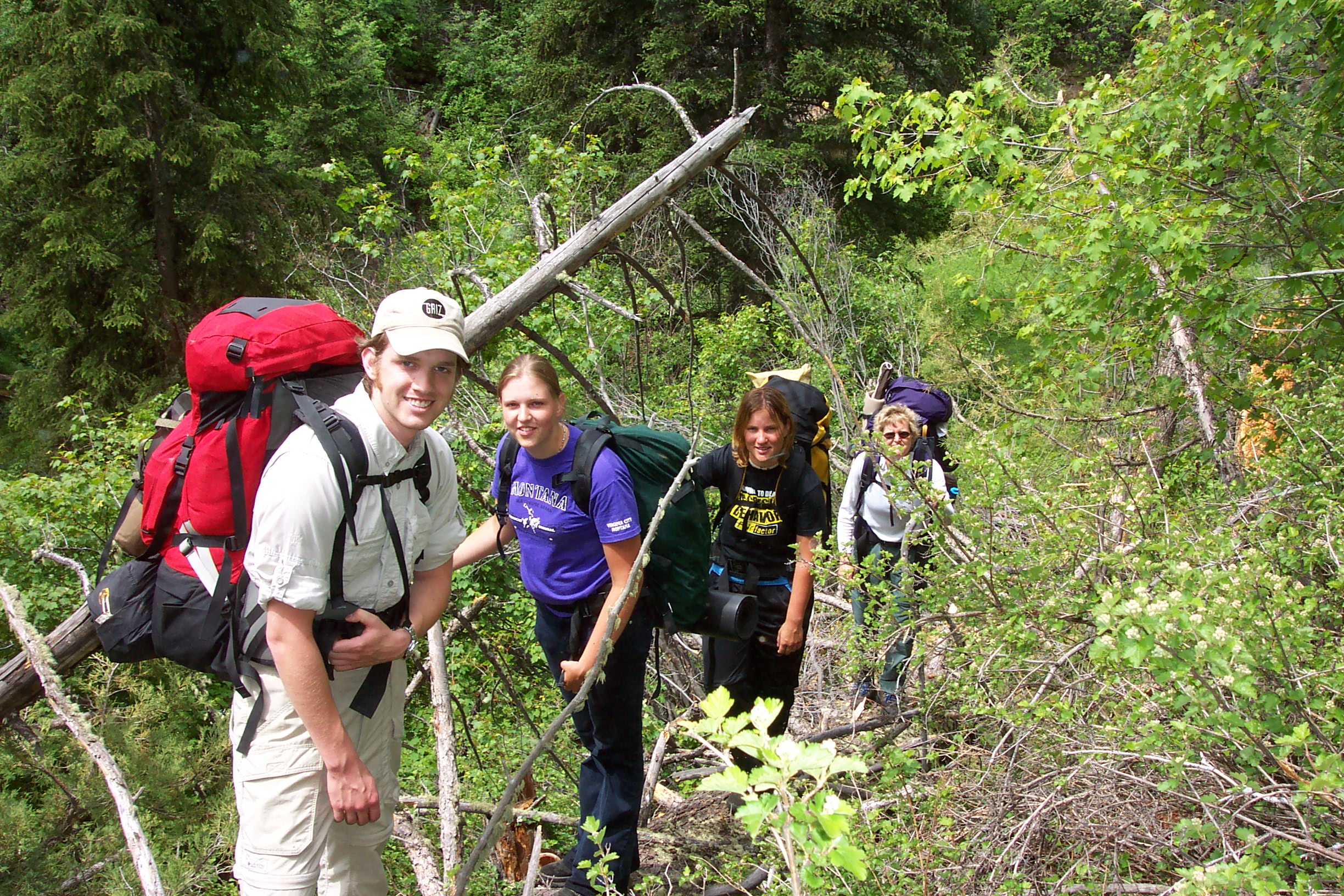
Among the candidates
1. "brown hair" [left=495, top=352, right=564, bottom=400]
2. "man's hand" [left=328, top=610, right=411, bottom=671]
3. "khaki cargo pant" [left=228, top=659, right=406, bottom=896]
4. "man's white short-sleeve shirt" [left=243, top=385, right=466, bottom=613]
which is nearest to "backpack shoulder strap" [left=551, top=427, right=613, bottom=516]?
"brown hair" [left=495, top=352, right=564, bottom=400]

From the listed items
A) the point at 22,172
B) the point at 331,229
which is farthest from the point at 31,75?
the point at 331,229

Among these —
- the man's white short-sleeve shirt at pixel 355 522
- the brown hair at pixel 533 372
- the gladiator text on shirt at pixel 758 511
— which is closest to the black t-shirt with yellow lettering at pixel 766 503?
the gladiator text on shirt at pixel 758 511

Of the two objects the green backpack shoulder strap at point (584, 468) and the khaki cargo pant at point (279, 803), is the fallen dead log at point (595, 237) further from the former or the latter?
the khaki cargo pant at point (279, 803)

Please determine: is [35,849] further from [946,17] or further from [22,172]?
[946,17]

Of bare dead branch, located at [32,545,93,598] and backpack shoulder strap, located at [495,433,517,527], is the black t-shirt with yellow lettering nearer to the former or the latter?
backpack shoulder strap, located at [495,433,517,527]

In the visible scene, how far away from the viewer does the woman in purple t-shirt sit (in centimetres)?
261

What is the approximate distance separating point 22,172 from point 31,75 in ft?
4.30

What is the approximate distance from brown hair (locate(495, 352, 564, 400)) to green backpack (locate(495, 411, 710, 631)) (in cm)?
19

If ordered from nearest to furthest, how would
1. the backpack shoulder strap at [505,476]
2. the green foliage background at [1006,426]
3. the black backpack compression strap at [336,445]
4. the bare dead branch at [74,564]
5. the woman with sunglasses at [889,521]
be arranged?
1. the black backpack compression strap at [336,445]
2. the green foliage background at [1006,426]
3. the bare dead branch at [74,564]
4. the backpack shoulder strap at [505,476]
5. the woman with sunglasses at [889,521]

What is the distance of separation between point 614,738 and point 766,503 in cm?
119

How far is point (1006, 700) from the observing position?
118 inches

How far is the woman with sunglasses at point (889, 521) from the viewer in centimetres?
322

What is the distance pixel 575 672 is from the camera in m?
2.61

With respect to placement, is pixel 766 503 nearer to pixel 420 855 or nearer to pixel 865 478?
pixel 865 478
